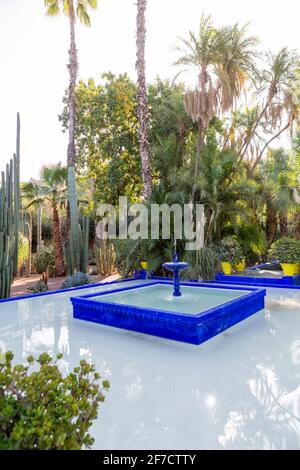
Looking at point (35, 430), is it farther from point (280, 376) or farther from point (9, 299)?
point (9, 299)

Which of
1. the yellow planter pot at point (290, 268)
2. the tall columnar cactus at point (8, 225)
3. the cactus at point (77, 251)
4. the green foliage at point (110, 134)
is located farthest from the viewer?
the green foliage at point (110, 134)

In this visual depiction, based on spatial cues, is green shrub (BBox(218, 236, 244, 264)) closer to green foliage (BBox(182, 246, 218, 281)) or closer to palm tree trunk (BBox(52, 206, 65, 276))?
green foliage (BBox(182, 246, 218, 281))

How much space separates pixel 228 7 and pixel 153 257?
344 inches

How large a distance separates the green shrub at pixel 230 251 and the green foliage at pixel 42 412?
30.2 ft

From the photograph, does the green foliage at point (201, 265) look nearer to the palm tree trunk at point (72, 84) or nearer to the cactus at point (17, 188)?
the cactus at point (17, 188)

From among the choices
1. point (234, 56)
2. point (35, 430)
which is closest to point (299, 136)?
point (234, 56)

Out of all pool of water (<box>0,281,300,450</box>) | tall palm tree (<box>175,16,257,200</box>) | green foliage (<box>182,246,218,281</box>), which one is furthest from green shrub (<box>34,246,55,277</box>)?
pool of water (<box>0,281,300,450</box>)

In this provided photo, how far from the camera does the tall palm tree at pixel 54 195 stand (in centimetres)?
1270

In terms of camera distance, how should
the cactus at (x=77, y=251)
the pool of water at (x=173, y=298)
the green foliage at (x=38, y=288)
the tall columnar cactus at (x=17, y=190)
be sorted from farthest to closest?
the cactus at (x=77, y=251) → the green foliage at (x=38, y=288) → the tall columnar cactus at (x=17, y=190) → the pool of water at (x=173, y=298)

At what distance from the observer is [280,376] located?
3408 millimetres

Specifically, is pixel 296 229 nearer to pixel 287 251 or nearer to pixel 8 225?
pixel 287 251

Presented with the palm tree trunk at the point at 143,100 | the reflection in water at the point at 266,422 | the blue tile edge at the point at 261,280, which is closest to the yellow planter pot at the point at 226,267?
the blue tile edge at the point at 261,280

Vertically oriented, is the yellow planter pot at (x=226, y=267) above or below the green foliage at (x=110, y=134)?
below

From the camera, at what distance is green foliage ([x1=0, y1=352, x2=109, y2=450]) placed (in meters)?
1.29
